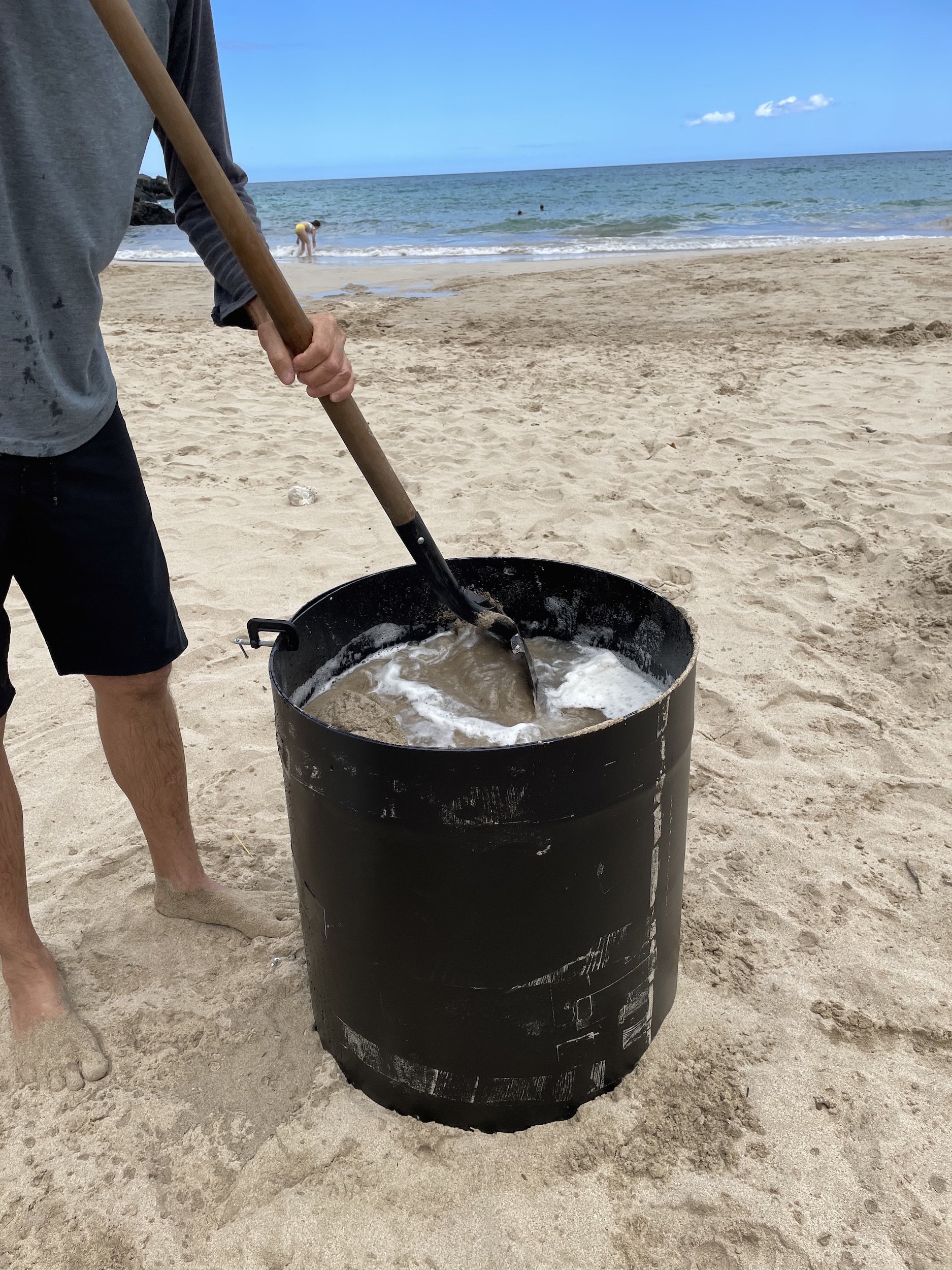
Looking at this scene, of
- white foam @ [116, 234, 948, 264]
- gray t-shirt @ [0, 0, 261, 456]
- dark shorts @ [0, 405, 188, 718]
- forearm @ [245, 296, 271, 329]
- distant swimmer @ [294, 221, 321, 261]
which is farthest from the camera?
distant swimmer @ [294, 221, 321, 261]

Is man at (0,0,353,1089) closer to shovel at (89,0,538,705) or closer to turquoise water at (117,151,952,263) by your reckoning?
shovel at (89,0,538,705)

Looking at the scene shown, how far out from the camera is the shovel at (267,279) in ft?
4.23

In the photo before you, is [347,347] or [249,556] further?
[347,347]

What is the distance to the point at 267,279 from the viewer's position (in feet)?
4.70

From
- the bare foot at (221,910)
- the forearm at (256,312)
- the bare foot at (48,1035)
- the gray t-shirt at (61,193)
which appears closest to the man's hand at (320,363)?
the forearm at (256,312)

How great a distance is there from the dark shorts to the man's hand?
385 mm

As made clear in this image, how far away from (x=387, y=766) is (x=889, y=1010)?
1292mm

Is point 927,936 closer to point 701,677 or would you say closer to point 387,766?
point 701,677

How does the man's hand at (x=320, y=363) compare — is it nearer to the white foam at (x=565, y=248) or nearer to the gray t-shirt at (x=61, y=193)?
the gray t-shirt at (x=61, y=193)

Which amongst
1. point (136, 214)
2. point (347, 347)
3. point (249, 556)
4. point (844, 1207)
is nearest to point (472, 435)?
point (249, 556)

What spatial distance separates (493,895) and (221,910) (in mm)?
1044

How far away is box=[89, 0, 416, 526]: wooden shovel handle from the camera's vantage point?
127cm

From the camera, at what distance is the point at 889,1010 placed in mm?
1883

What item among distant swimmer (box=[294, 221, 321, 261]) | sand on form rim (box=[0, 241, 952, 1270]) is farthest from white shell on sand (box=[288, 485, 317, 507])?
distant swimmer (box=[294, 221, 321, 261])
